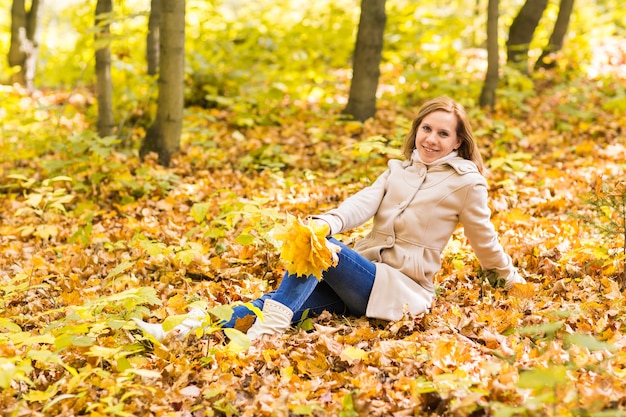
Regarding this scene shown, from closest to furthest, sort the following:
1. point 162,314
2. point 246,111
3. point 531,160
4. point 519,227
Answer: point 162,314 → point 519,227 → point 531,160 → point 246,111

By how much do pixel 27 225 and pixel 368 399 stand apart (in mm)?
4025

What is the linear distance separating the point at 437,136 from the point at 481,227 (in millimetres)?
561

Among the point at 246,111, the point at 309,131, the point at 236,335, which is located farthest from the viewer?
the point at 246,111

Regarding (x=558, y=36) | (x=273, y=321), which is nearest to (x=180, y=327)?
(x=273, y=321)

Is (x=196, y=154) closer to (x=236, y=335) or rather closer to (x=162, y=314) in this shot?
(x=162, y=314)

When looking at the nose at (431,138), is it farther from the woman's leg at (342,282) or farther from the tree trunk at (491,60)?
the tree trunk at (491,60)

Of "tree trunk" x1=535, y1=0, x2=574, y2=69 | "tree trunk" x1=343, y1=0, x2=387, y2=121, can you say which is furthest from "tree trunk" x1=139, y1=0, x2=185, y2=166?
"tree trunk" x1=535, y1=0, x2=574, y2=69

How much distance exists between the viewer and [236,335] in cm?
256

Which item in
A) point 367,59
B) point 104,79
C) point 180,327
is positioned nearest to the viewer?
point 180,327

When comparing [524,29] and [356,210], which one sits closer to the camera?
[356,210]

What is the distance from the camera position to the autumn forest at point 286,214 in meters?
2.47

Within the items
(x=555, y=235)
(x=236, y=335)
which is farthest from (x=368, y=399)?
(x=555, y=235)

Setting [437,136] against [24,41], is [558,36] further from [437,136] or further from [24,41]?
[24,41]

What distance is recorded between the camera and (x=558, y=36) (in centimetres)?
959
